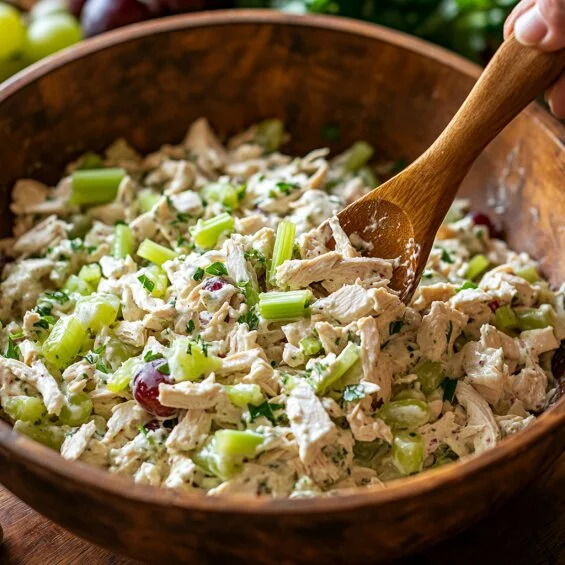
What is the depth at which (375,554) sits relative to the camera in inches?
69.9

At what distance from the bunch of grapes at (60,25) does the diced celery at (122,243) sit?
120cm

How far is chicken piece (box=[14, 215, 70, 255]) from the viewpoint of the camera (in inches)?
108

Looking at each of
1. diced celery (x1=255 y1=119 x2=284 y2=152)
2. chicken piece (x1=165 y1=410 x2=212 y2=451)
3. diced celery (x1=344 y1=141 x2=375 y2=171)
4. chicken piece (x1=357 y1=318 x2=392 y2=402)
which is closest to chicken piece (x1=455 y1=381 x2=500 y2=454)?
chicken piece (x1=357 y1=318 x2=392 y2=402)

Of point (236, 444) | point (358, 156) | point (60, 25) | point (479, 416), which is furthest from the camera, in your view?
point (60, 25)

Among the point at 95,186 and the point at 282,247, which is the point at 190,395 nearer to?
the point at 282,247

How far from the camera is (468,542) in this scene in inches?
85.7

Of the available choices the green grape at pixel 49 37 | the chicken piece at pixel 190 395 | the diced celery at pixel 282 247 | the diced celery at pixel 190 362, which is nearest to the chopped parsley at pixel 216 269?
the diced celery at pixel 282 247

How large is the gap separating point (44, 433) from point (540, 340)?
1.41 m

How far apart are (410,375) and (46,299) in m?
1.12

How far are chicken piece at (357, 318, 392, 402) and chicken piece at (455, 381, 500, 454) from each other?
22 cm

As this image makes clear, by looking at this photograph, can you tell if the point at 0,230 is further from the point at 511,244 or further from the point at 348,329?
the point at 511,244

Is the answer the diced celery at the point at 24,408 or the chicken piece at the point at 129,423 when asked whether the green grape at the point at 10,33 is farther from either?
the chicken piece at the point at 129,423

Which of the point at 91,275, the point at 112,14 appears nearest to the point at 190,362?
the point at 91,275

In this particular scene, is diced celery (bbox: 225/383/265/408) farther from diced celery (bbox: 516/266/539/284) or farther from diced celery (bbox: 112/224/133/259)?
diced celery (bbox: 516/266/539/284)
